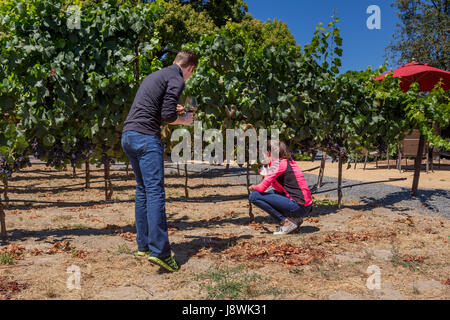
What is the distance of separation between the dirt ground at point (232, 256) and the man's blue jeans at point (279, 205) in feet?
1.00

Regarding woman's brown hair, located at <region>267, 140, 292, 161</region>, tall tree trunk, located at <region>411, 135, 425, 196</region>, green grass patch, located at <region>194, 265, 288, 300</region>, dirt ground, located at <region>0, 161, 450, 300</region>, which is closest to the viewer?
green grass patch, located at <region>194, 265, 288, 300</region>

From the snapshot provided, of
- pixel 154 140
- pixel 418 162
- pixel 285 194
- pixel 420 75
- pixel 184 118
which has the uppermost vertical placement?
pixel 420 75

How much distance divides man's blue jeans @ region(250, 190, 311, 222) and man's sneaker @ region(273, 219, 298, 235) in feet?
0.22

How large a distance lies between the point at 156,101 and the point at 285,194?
2.45 meters

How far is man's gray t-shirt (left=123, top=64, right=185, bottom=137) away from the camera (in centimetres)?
339

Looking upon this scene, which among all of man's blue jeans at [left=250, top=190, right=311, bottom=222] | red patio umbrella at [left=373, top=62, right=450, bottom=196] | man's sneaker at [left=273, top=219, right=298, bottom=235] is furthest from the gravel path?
man's sneaker at [left=273, top=219, right=298, bottom=235]

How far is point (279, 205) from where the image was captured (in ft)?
16.5

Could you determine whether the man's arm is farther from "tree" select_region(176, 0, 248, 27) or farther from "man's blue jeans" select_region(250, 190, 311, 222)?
"tree" select_region(176, 0, 248, 27)

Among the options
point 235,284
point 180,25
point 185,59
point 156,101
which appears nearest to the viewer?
point 235,284

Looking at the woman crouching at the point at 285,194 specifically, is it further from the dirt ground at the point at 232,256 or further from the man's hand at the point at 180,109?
the man's hand at the point at 180,109

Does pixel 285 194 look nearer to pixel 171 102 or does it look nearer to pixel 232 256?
pixel 232 256

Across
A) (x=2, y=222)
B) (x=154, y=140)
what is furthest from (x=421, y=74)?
(x=2, y=222)
